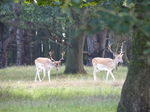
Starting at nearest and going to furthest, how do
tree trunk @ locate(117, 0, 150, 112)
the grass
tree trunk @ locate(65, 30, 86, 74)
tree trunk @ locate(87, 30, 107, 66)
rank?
1. tree trunk @ locate(117, 0, 150, 112)
2. the grass
3. tree trunk @ locate(65, 30, 86, 74)
4. tree trunk @ locate(87, 30, 107, 66)

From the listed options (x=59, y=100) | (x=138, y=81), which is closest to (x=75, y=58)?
(x=59, y=100)

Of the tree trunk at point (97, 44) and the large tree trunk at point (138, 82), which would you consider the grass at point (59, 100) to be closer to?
the large tree trunk at point (138, 82)

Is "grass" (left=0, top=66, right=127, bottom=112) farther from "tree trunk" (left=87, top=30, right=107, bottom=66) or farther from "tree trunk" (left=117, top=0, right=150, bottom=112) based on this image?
"tree trunk" (left=87, top=30, right=107, bottom=66)

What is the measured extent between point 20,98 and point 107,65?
7.66m

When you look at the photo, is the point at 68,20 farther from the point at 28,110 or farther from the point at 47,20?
the point at 28,110

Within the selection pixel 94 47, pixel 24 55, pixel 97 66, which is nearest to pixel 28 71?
pixel 97 66

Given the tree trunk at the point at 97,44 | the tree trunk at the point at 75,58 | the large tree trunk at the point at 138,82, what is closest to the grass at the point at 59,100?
the large tree trunk at the point at 138,82

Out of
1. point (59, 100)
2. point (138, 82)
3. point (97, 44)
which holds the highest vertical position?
point (97, 44)

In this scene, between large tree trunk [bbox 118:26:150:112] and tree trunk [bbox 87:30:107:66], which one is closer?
large tree trunk [bbox 118:26:150:112]

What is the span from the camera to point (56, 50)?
39.6 meters

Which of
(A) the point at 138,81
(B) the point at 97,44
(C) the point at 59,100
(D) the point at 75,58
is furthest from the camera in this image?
(B) the point at 97,44

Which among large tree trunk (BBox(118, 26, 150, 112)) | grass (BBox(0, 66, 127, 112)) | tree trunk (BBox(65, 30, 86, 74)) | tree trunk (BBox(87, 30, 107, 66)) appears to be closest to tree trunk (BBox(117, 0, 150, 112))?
large tree trunk (BBox(118, 26, 150, 112))

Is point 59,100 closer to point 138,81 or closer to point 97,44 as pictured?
point 138,81

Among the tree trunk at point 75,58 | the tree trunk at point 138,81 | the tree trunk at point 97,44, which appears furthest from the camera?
the tree trunk at point 97,44
